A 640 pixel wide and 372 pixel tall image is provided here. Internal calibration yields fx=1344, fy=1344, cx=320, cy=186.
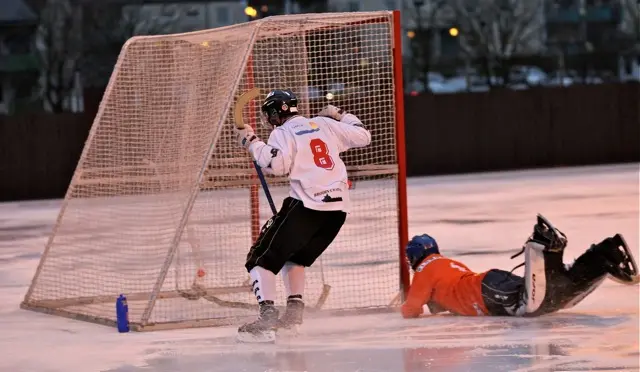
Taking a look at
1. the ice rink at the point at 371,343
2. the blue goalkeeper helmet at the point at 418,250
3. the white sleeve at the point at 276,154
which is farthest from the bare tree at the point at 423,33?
the white sleeve at the point at 276,154

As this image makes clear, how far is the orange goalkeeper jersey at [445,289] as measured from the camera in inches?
306

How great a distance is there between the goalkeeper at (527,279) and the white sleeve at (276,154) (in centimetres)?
123

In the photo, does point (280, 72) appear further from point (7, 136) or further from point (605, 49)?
point (605, 49)

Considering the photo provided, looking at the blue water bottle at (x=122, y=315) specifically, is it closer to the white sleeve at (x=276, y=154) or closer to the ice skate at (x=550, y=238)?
the white sleeve at (x=276, y=154)

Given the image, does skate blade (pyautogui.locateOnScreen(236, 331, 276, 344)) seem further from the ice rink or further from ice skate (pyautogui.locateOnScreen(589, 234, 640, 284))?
ice skate (pyautogui.locateOnScreen(589, 234, 640, 284))

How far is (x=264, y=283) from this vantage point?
23.6ft

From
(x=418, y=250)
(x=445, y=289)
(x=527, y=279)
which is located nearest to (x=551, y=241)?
(x=527, y=279)

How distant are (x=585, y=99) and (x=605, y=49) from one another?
62.4 feet

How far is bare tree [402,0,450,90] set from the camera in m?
39.0

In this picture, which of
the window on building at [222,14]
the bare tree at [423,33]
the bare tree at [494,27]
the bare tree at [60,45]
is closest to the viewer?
the bare tree at [60,45]

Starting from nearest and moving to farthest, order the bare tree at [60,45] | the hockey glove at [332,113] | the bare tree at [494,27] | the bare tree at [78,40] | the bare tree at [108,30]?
the hockey glove at [332,113] < the bare tree at [60,45] < the bare tree at [78,40] < the bare tree at [108,30] < the bare tree at [494,27]

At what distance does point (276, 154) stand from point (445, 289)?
143 cm

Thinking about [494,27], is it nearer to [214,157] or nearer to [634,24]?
[634,24]

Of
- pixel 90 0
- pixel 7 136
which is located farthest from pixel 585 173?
pixel 90 0
